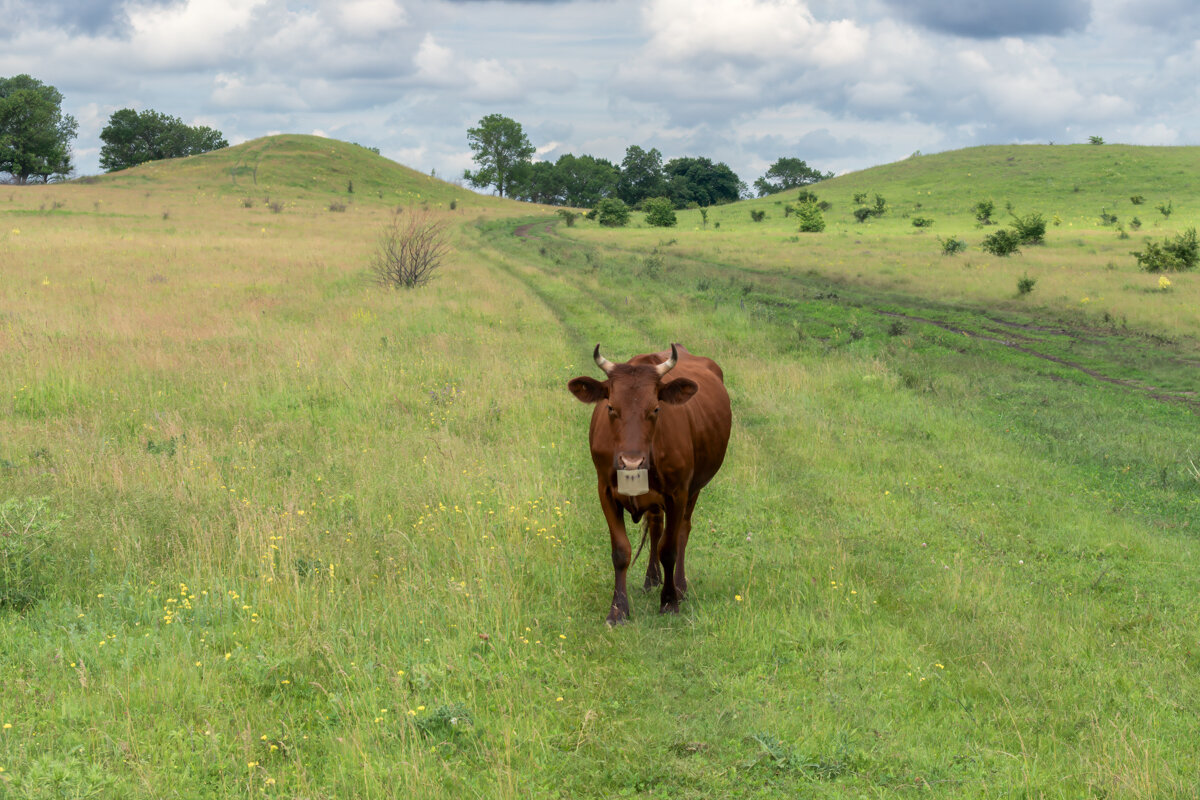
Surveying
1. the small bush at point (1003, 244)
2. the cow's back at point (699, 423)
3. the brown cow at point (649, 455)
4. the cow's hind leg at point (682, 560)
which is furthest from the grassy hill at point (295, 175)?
the cow's hind leg at point (682, 560)

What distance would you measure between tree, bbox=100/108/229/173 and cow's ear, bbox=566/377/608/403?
128 m

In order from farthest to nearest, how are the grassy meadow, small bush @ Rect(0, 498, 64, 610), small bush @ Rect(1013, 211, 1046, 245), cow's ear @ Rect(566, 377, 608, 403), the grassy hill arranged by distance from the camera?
the grassy hill
small bush @ Rect(1013, 211, 1046, 245)
cow's ear @ Rect(566, 377, 608, 403)
small bush @ Rect(0, 498, 64, 610)
the grassy meadow

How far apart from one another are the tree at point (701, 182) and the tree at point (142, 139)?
242ft

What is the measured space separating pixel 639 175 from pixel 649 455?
12702cm

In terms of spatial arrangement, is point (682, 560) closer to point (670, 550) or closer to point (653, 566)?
point (653, 566)

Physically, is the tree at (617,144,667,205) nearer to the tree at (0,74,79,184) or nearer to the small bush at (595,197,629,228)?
the small bush at (595,197,629,228)

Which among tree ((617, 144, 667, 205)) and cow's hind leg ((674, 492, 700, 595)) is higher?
tree ((617, 144, 667, 205))

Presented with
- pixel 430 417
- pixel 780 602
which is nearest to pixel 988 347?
pixel 430 417

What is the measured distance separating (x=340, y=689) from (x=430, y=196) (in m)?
98.5

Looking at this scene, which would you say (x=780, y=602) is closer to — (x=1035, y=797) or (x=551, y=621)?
(x=551, y=621)

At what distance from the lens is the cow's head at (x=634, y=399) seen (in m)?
5.98

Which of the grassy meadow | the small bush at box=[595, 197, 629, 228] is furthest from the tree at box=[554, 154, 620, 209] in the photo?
the grassy meadow

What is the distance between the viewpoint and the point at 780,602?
21.8 feet

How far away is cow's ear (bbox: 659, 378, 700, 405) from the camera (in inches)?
246
